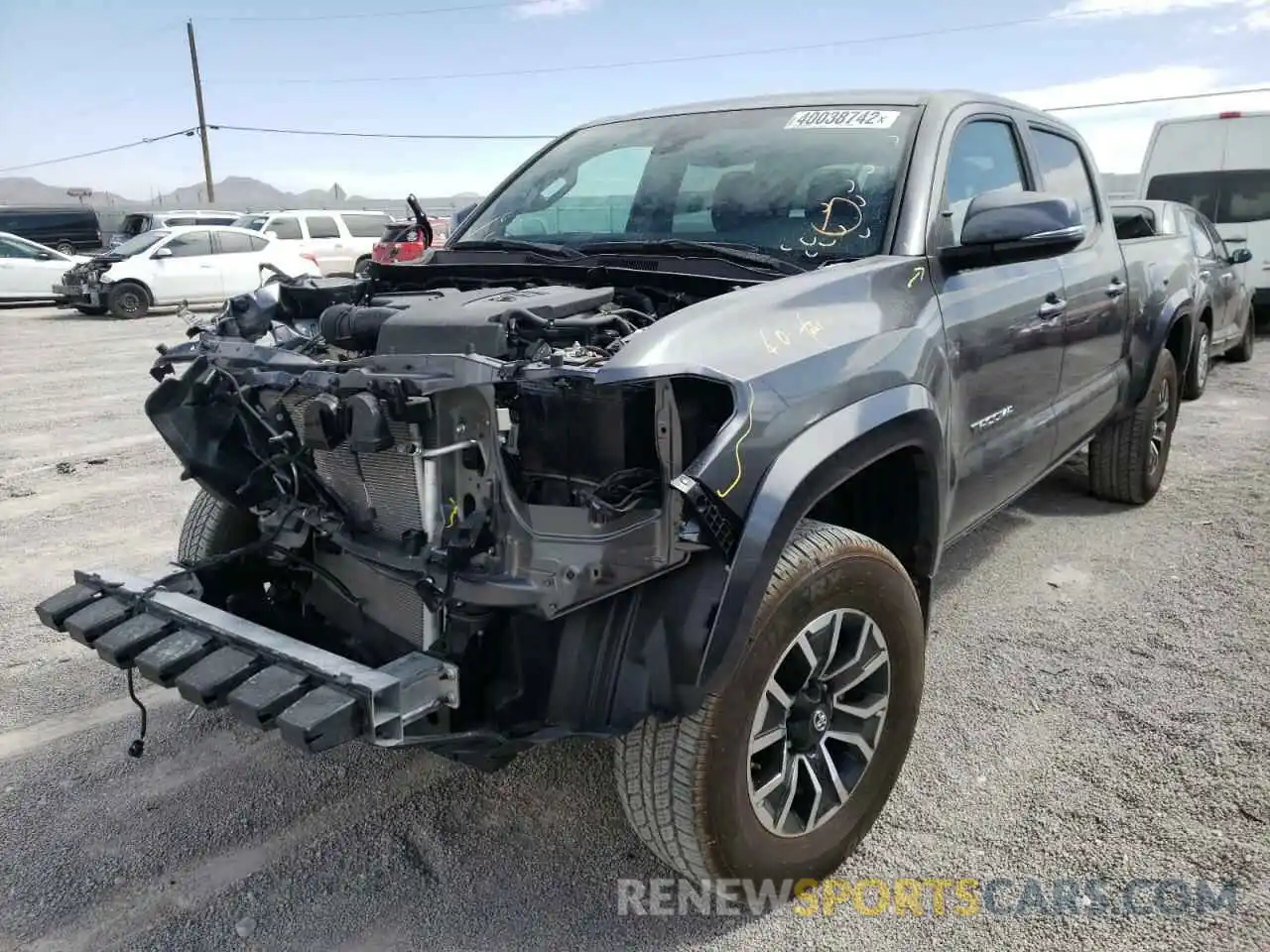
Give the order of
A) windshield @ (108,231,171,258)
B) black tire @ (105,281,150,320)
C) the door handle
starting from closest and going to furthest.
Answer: the door handle → black tire @ (105,281,150,320) → windshield @ (108,231,171,258)

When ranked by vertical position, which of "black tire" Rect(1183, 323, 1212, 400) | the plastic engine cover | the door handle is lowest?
"black tire" Rect(1183, 323, 1212, 400)

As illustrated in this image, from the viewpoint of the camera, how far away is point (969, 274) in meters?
3.17

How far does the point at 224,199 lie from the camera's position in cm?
8150

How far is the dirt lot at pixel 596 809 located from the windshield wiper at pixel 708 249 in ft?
5.26

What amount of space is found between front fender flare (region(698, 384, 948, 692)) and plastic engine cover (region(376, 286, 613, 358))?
72 cm

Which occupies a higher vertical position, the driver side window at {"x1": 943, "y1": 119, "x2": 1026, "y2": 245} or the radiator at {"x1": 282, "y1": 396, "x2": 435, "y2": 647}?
the driver side window at {"x1": 943, "y1": 119, "x2": 1026, "y2": 245}

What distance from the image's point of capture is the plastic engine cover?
2361 mm

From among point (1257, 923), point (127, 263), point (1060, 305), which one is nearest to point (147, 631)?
point (1257, 923)

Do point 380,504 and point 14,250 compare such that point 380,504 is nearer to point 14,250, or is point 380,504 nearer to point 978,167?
point 978,167


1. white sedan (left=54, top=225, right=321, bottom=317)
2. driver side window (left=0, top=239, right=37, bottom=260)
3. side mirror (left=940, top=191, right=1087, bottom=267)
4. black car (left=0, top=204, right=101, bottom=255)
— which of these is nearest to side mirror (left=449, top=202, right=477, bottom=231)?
side mirror (left=940, top=191, right=1087, bottom=267)

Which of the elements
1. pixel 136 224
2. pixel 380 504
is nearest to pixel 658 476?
pixel 380 504

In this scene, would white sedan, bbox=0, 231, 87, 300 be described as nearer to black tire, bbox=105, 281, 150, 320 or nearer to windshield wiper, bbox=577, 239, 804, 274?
black tire, bbox=105, 281, 150, 320

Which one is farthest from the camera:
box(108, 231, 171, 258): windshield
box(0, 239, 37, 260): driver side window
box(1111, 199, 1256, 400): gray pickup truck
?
box(0, 239, 37, 260): driver side window

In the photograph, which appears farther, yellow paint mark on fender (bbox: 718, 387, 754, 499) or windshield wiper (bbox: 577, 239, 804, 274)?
windshield wiper (bbox: 577, 239, 804, 274)
